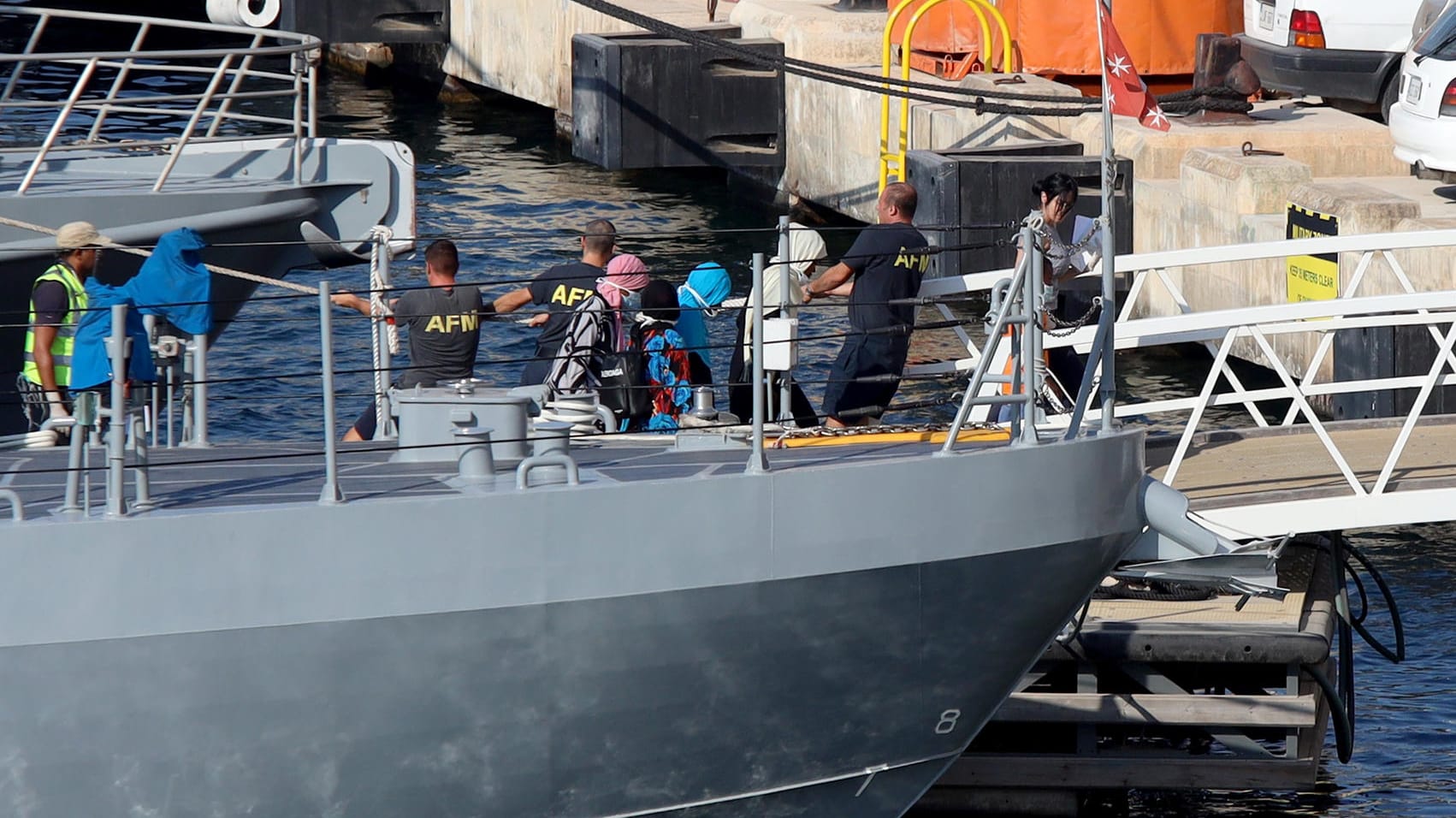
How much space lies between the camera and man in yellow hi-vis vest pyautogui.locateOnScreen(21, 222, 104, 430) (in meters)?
8.09

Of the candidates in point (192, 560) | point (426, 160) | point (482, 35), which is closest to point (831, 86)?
point (426, 160)

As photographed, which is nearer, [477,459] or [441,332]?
[477,459]

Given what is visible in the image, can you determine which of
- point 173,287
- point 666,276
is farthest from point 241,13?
point 173,287

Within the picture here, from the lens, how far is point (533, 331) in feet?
54.1

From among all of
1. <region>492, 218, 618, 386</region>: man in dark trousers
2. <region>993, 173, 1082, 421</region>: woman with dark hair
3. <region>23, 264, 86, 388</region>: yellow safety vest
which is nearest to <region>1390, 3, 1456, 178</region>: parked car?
<region>993, 173, 1082, 421</region>: woman with dark hair

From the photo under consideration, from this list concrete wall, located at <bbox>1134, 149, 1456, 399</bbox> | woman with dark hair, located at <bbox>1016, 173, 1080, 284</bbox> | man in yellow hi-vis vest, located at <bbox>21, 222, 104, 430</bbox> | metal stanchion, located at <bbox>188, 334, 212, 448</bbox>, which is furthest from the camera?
concrete wall, located at <bbox>1134, 149, 1456, 399</bbox>

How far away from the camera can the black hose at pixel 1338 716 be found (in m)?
8.27

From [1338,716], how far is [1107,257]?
8.88ft

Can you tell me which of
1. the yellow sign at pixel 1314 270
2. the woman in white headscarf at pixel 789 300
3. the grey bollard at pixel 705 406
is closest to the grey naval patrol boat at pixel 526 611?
the grey bollard at pixel 705 406

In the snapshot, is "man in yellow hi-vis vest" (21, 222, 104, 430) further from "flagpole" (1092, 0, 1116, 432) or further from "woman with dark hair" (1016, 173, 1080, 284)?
"woman with dark hair" (1016, 173, 1080, 284)

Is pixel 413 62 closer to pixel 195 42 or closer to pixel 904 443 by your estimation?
pixel 195 42

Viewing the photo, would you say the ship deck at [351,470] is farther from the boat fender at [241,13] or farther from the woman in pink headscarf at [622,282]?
the boat fender at [241,13]

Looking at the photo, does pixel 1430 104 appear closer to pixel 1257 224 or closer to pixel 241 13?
pixel 1257 224

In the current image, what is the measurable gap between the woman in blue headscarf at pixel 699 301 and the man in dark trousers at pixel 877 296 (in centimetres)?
41
